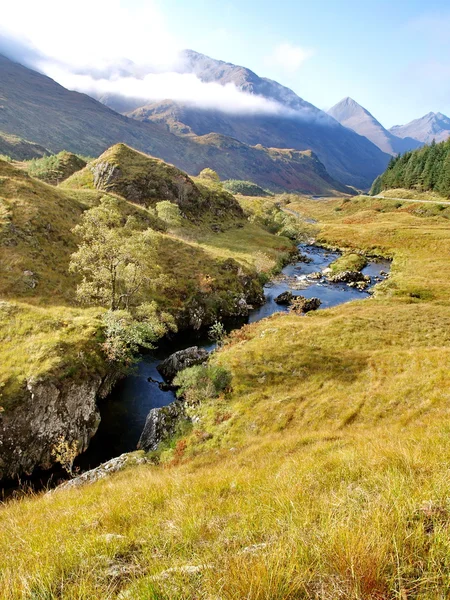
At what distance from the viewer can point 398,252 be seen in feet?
285

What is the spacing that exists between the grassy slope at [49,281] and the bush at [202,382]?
7532mm

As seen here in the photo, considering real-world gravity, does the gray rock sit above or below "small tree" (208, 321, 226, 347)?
below

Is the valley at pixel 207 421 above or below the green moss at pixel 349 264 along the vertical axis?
below

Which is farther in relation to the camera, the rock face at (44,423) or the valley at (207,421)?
the rock face at (44,423)

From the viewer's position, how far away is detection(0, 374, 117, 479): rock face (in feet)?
65.0

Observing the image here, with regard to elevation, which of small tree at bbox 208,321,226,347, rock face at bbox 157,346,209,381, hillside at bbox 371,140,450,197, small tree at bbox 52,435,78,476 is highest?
hillside at bbox 371,140,450,197

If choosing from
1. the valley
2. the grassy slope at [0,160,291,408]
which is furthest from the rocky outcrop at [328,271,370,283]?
the grassy slope at [0,160,291,408]

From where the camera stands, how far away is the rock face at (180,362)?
31.0 metres

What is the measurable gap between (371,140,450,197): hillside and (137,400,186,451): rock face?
6473 inches

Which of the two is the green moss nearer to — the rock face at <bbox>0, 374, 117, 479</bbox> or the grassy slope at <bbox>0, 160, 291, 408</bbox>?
the grassy slope at <bbox>0, 160, 291, 408</bbox>

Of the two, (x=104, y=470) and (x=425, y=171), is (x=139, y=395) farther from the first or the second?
(x=425, y=171)

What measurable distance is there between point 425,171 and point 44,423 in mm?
193147

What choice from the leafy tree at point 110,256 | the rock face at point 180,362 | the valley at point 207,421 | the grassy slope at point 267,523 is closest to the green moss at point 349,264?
the valley at point 207,421

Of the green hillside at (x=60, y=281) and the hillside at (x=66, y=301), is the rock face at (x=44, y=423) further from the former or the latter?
the green hillside at (x=60, y=281)
